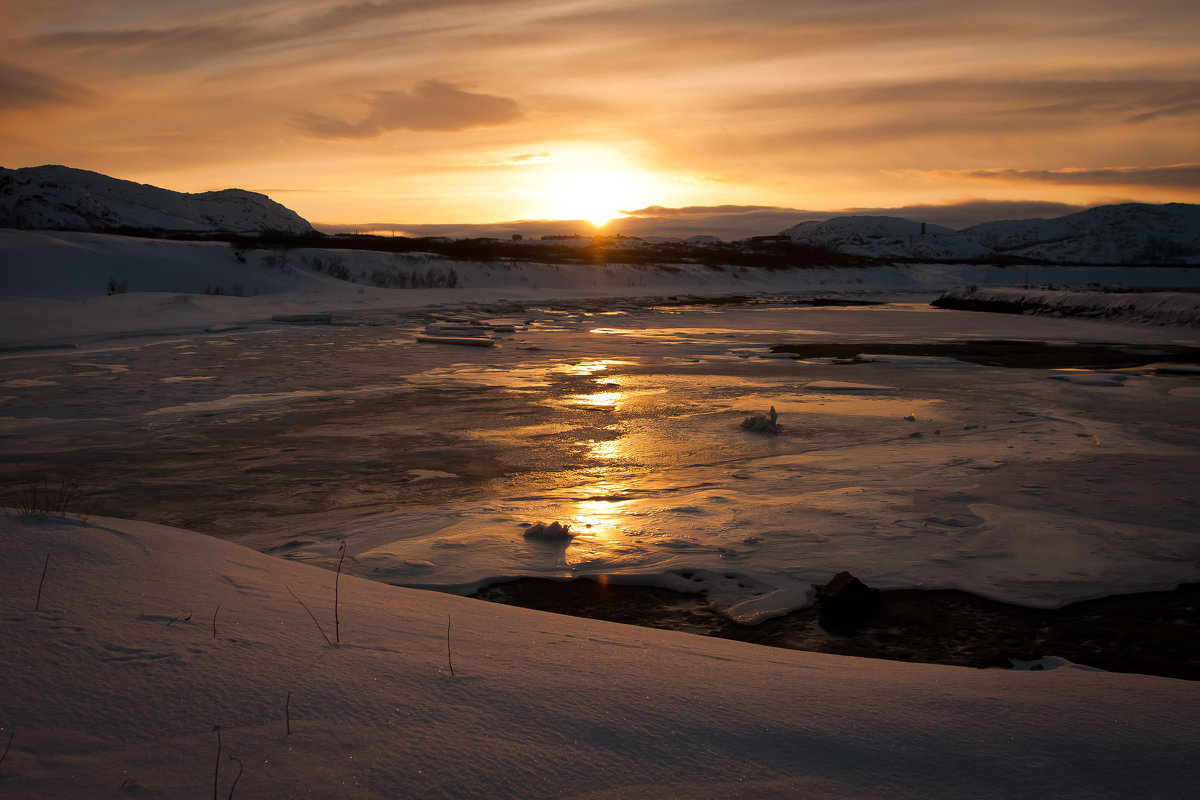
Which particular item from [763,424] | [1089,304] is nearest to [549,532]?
[763,424]

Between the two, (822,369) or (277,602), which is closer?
(277,602)

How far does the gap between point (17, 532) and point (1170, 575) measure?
Answer: 535 cm

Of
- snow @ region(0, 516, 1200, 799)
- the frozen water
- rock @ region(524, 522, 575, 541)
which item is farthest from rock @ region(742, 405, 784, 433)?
snow @ region(0, 516, 1200, 799)

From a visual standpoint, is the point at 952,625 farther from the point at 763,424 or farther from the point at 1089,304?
the point at 1089,304

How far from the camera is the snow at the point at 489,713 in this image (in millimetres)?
1754

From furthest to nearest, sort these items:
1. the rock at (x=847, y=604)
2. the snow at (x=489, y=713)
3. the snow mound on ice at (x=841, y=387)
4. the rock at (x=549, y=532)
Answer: the snow mound on ice at (x=841, y=387) < the rock at (x=549, y=532) < the rock at (x=847, y=604) < the snow at (x=489, y=713)

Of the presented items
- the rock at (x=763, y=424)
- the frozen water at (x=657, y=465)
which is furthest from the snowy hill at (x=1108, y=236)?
the rock at (x=763, y=424)

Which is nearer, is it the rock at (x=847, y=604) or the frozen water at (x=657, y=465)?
the rock at (x=847, y=604)

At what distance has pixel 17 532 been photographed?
313cm

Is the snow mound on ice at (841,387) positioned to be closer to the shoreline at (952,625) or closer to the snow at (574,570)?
the snow at (574,570)

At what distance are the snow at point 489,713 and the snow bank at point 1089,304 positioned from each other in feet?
73.7

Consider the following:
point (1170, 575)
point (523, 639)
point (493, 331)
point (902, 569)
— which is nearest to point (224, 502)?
point (523, 639)

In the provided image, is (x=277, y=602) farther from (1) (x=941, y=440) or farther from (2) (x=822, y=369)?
(2) (x=822, y=369)

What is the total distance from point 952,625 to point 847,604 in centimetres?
46
